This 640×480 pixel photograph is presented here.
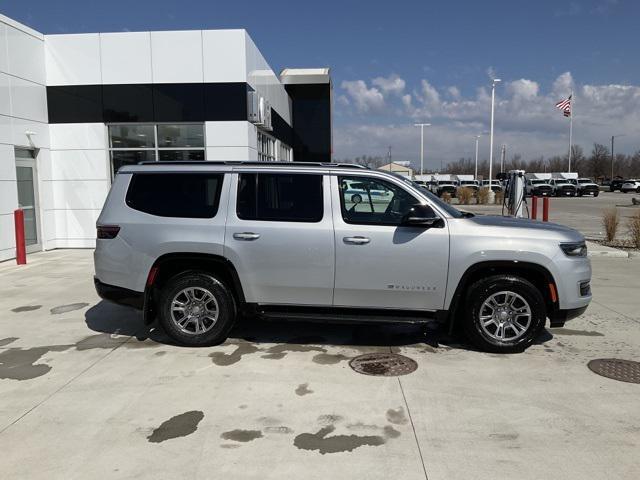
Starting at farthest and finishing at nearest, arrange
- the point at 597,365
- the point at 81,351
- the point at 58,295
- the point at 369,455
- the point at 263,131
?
the point at 263,131
the point at 58,295
the point at 81,351
the point at 597,365
the point at 369,455

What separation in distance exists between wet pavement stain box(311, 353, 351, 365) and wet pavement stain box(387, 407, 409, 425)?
115cm

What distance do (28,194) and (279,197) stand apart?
9.86 meters

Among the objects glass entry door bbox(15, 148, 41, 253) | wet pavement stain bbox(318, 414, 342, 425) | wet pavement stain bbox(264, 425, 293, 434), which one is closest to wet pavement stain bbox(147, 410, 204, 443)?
wet pavement stain bbox(264, 425, 293, 434)

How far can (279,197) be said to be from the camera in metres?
5.53

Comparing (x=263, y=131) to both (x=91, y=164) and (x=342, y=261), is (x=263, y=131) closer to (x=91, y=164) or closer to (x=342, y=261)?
(x=91, y=164)

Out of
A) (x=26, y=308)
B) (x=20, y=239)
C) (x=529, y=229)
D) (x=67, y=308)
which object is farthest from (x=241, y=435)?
(x=20, y=239)

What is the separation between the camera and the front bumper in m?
5.60

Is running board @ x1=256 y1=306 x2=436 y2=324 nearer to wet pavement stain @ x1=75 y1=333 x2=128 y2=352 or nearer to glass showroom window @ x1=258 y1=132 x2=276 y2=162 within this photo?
wet pavement stain @ x1=75 y1=333 x2=128 y2=352

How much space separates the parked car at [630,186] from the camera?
63266mm

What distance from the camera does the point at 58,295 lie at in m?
8.29

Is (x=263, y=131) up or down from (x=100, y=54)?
down

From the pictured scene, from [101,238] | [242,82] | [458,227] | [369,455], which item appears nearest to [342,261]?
[458,227]

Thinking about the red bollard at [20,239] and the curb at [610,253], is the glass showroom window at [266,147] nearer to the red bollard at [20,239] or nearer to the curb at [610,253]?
the red bollard at [20,239]

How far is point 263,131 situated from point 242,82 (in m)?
3.29
